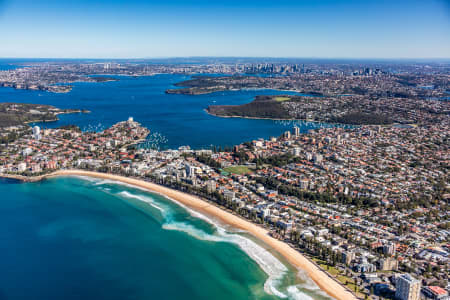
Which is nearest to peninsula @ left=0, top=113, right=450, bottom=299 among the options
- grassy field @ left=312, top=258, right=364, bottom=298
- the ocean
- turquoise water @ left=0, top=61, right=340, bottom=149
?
grassy field @ left=312, top=258, right=364, bottom=298

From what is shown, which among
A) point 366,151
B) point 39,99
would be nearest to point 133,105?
point 39,99

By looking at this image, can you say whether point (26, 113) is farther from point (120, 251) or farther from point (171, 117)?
point (120, 251)

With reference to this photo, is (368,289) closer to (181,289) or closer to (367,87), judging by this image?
(181,289)

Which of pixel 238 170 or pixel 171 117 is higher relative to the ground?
pixel 171 117

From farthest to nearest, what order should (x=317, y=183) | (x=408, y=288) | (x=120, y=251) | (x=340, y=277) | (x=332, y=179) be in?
(x=332, y=179)
(x=317, y=183)
(x=120, y=251)
(x=340, y=277)
(x=408, y=288)

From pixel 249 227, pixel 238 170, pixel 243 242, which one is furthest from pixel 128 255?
pixel 238 170

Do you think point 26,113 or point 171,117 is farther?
point 171,117
